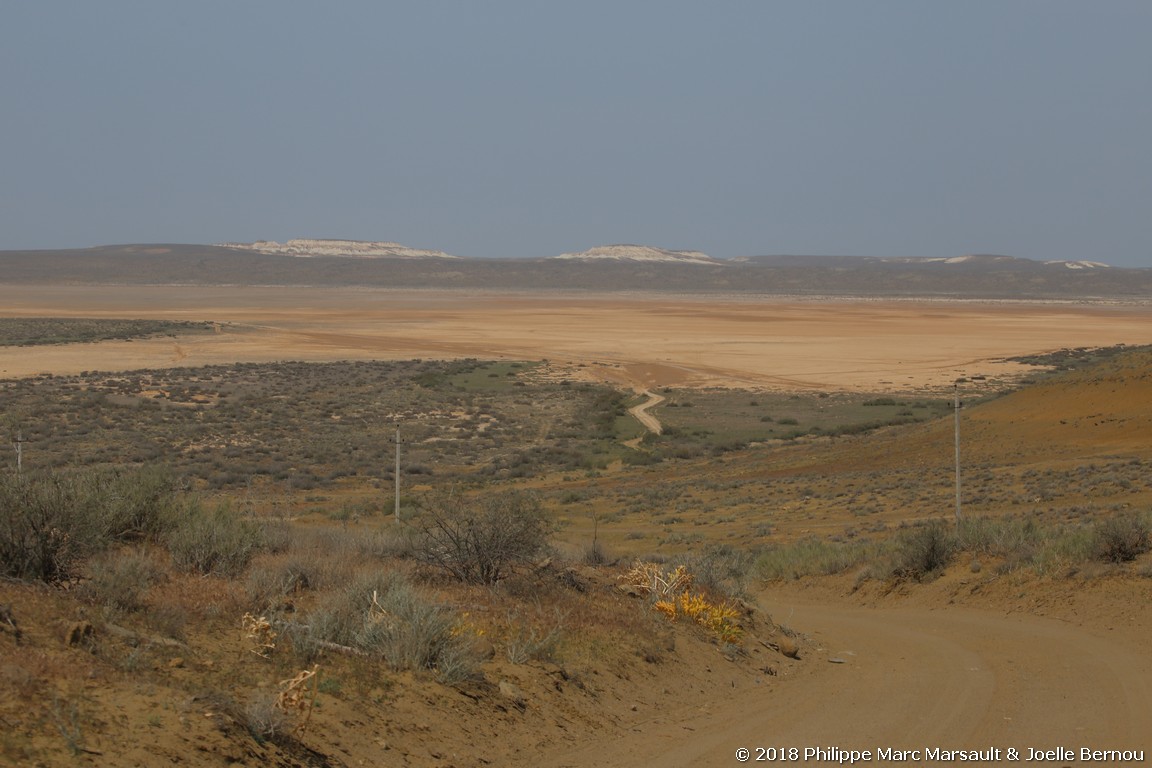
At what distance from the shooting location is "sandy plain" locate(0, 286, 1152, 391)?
64562mm

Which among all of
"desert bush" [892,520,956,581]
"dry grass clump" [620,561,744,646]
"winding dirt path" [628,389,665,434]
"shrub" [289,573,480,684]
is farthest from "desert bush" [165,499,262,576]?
"winding dirt path" [628,389,665,434]

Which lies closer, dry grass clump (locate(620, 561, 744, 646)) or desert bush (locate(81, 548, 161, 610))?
desert bush (locate(81, 548, 161, 610))

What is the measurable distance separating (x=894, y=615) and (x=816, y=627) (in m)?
1.28

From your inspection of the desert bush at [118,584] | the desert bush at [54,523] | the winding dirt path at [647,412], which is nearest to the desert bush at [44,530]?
the desert bush at [54,523]

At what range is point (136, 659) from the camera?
Answer: 249 inches

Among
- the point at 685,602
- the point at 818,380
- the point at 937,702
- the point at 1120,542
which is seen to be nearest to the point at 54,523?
the point at 685,602

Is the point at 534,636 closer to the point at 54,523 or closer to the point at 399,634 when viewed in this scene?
the point at 399,634

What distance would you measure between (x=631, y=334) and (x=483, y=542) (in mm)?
83351

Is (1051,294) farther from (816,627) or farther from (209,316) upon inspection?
(816,627)

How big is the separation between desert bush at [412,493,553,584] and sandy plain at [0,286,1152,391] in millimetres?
47678

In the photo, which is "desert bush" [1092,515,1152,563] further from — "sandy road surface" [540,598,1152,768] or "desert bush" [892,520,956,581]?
"desert bush" [892,520,956,581]

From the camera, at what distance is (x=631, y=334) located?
93000 mm

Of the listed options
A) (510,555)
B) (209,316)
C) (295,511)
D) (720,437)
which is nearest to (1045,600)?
(510,555)

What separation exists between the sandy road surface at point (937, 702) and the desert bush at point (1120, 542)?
62.9 inches
